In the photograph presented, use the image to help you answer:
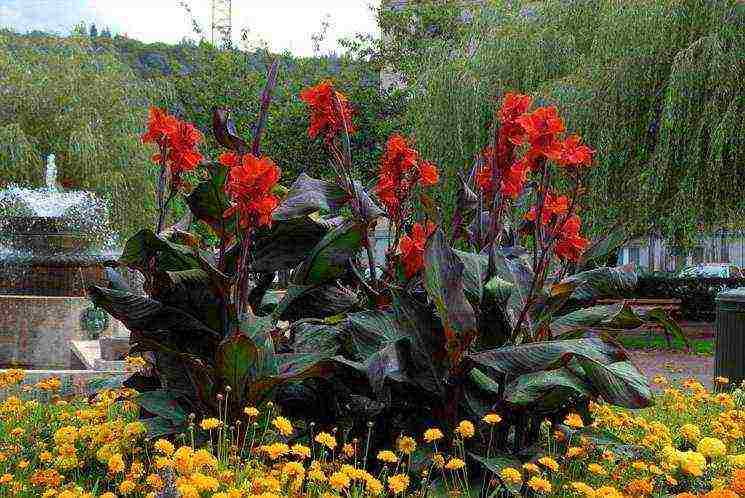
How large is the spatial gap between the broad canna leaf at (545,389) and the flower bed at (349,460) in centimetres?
10

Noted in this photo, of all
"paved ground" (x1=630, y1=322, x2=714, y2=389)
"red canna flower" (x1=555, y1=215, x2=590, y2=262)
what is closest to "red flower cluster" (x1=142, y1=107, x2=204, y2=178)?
"red canna flower" (x1=555, y1=215, x2=590, y2=262)

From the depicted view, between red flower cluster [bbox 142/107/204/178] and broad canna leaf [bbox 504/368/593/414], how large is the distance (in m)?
1.44

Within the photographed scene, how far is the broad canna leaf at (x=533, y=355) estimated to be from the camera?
2787 millimetres

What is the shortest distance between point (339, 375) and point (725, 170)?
1009 cm

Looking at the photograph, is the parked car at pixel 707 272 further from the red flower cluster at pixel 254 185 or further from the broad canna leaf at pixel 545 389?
the red flower cluster at pixel 254 185

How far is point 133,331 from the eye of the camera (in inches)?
123

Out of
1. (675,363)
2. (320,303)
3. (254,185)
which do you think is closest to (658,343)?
(675,363)

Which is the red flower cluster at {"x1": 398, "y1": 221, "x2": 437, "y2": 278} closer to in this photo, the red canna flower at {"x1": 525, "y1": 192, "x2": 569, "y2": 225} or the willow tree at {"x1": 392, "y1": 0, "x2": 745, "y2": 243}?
the red canna flower at {"x1": 525, "y1": 192, "x2": 569, "y2": 225}

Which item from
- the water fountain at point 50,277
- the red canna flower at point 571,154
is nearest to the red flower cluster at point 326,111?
the red canna flower at point 571,154

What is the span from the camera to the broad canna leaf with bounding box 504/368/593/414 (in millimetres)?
2830

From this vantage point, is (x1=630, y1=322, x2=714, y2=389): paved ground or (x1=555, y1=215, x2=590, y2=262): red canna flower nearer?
(x1=555, y1=215, x2=590, y2=262): red canna flower

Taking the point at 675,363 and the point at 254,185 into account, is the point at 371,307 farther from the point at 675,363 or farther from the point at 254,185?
the point at 675,363

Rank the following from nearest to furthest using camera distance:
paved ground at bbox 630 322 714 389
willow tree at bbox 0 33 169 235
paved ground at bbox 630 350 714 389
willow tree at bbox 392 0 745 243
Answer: paved ground at bbox 630 322 714 389, paved ground at bbox 630 350 714 389, willow tree at bbox 392 0 745 243, willow tree at bbox 0 33 169 235

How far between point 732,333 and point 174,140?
3.87m
